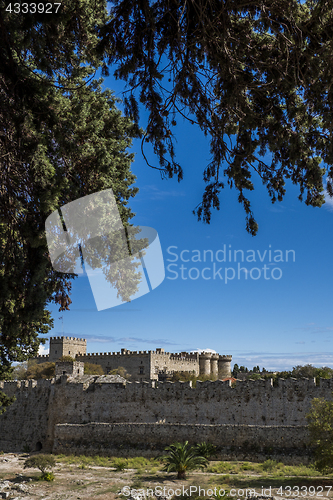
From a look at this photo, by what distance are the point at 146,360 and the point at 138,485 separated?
1563 inches

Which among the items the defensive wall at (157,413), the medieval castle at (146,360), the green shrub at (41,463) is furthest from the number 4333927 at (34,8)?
the medieval castle at (146,360)

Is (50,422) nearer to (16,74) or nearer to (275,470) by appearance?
(275,470)

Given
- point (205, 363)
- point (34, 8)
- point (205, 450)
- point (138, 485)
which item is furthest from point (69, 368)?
point (34, 8)

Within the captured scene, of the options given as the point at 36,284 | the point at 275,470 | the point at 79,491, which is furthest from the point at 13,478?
the point at 36,284

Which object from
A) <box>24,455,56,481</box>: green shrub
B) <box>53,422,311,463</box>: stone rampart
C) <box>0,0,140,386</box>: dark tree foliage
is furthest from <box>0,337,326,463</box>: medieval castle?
<box>0,0,140,386</box>: dark tree foliage

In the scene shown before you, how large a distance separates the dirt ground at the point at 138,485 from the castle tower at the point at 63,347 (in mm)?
41828

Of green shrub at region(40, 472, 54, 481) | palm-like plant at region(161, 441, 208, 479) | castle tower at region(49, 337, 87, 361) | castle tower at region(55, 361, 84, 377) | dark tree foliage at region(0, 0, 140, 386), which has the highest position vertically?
dark tree foliage at region(0, 0, 140, 386)

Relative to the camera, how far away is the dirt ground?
43.0 feet

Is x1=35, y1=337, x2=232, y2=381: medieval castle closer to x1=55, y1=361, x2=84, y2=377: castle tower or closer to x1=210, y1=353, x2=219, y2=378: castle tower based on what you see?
x1=210, y1=353, x2=219, y2=378: castle tower

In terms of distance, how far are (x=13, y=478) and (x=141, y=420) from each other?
23.2ft

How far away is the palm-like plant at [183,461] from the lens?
1714 cm

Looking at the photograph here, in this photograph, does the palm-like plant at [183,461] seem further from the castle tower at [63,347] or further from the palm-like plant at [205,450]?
the castle tower at [63,347]

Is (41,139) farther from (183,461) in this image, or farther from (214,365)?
(214,365)

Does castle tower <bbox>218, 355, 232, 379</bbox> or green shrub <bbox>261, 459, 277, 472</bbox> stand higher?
castle tower <bbox>218, 355, 232, 379</bbox>
